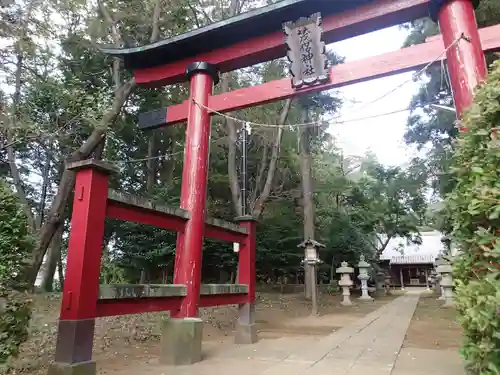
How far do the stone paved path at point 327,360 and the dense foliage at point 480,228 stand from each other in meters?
1.72

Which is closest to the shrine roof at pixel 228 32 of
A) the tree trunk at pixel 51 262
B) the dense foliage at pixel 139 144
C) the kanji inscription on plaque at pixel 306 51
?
the kanji inscription on plaque at pixel 306 51

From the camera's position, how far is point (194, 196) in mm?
5137

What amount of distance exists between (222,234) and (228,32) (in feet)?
10.2

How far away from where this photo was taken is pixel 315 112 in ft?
46.4

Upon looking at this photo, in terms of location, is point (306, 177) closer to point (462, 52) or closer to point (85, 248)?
point (462, 52)

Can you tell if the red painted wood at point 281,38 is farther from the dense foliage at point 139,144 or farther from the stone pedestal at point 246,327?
the stone pedestal at point 246,327

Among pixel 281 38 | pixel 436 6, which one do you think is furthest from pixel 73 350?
pixel 436 6

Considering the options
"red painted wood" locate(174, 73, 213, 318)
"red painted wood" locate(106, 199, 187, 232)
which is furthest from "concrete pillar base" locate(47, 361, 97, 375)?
"red painted wood" locate(174, 73, 213, 318)

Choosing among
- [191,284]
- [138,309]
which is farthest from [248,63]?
[138,309]

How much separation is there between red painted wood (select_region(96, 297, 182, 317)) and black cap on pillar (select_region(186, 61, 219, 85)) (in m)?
3.42

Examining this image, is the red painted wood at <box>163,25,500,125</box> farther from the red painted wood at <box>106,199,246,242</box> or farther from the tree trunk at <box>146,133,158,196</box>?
the tree trunk at <box>146,133,158,196</box>

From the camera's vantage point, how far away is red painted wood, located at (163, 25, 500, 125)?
4.50 metres

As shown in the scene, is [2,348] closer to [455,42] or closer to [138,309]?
[138,309]

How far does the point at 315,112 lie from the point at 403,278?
23471 millimetres
